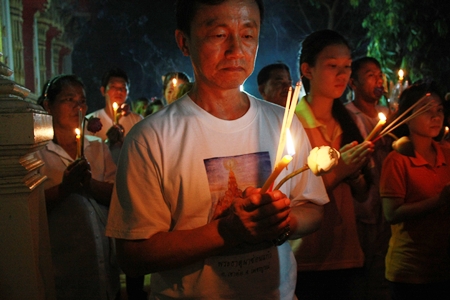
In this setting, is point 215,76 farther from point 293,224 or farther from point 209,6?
point 293,224

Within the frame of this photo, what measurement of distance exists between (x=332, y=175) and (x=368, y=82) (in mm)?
1993

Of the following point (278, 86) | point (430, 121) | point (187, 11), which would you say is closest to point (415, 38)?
point (278, 86)

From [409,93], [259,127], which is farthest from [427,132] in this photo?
[259,127]

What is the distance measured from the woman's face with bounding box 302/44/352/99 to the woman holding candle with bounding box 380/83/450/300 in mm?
544

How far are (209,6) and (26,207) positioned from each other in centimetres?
110

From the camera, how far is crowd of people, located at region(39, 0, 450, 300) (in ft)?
5.72

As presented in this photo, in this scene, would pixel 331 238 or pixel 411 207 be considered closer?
pixel 331 238

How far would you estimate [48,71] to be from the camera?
11.1 metres

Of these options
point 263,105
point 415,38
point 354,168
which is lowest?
point 354,168

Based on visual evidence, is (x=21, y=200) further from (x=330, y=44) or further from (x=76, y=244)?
(x=330, y=44)

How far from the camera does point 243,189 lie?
71.1 inches

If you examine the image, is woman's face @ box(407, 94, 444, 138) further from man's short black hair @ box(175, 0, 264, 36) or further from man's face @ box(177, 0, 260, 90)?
man's face @ box(177, 0, 260, 90)

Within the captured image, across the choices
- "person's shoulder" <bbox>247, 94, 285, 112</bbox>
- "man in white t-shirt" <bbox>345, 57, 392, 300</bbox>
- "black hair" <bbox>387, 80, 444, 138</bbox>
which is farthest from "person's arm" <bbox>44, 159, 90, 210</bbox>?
"black hair" <bbox>387, 80, 444, 138</bbox>

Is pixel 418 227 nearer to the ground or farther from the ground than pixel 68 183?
nearer to the ground
